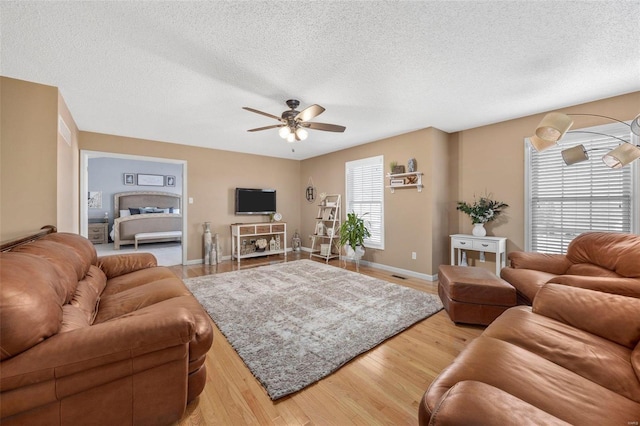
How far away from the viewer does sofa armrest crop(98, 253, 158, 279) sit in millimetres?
2562

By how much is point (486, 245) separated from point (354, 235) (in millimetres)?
2146

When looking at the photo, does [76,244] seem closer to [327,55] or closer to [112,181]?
[327,55]

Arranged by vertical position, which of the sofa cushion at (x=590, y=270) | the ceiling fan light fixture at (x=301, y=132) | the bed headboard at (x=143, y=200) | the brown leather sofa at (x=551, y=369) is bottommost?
the brown leather sofa at (x=551, y=369)

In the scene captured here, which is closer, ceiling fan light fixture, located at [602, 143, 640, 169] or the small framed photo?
ceiling fan light fixture, located at [602, 143, 640, 169]

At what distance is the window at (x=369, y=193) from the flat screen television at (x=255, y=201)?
191 centimetres

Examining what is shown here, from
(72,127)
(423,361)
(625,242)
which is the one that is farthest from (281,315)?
(72,127)

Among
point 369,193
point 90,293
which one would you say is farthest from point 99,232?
point 369,193

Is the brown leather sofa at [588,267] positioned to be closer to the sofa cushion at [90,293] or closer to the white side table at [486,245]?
the white side table at [486,245]

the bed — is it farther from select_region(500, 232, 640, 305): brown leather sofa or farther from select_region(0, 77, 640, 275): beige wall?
select_region(500, 232, 640, 305): brown leather sofa

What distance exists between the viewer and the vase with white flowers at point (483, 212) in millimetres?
3771

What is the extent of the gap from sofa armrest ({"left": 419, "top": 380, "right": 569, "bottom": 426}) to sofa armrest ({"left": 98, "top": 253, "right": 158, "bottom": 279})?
9.82 feet

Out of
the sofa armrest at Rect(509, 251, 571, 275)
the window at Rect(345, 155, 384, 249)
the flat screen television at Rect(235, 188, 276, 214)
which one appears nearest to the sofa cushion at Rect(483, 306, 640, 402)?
the sofa armrest at Rect(509, 251, 571, 275)

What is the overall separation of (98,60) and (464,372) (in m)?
3.44

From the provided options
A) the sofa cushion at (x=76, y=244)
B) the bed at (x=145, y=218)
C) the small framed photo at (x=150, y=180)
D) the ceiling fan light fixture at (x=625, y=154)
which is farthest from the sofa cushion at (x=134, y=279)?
the small framed photo at (x=150, y=180)
